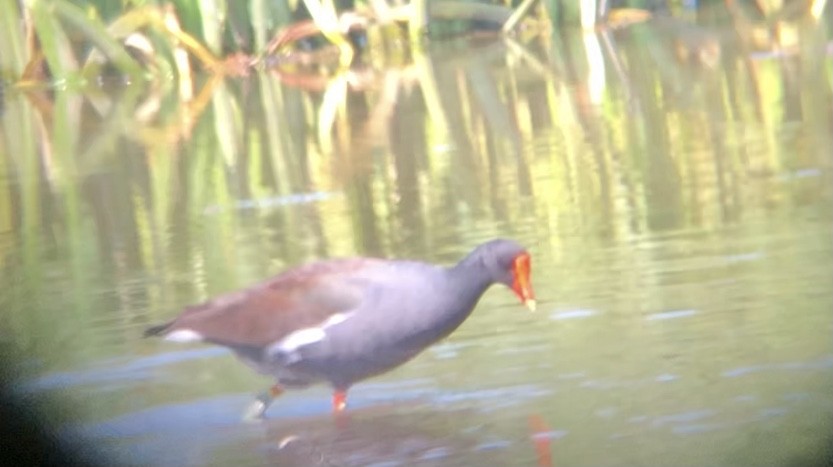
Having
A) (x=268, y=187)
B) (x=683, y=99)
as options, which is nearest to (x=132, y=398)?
(x=268, y=187)

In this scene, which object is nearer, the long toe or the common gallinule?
the common gallinule

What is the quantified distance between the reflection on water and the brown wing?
180 millimetres

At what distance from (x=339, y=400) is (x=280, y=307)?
0.61 ft

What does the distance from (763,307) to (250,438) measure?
→ 97cm

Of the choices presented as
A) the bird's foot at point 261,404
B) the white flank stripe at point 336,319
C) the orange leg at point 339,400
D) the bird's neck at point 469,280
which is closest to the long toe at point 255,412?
the bird's foot at point 261,404

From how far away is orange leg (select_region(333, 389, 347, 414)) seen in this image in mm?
2949

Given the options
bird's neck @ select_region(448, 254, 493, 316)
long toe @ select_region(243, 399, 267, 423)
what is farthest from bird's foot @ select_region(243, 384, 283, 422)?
bird's neck @ select_region(448, 254, 493, 316)

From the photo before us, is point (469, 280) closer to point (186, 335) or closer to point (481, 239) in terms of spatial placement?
point (186, 335)

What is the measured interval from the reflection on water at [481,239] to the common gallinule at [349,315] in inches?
5.3

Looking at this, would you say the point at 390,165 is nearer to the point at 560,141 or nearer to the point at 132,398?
the point at 560,141

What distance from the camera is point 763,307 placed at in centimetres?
334

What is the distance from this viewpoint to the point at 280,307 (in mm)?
2908

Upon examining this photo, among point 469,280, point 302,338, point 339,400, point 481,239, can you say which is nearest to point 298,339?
point 302,338

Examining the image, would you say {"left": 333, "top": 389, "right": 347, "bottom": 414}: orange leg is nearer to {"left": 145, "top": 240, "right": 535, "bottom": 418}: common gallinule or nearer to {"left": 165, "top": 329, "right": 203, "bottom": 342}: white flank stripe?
{"left": 145, "top": 240, "right": 535, "bottom": 418}: common gallinule
